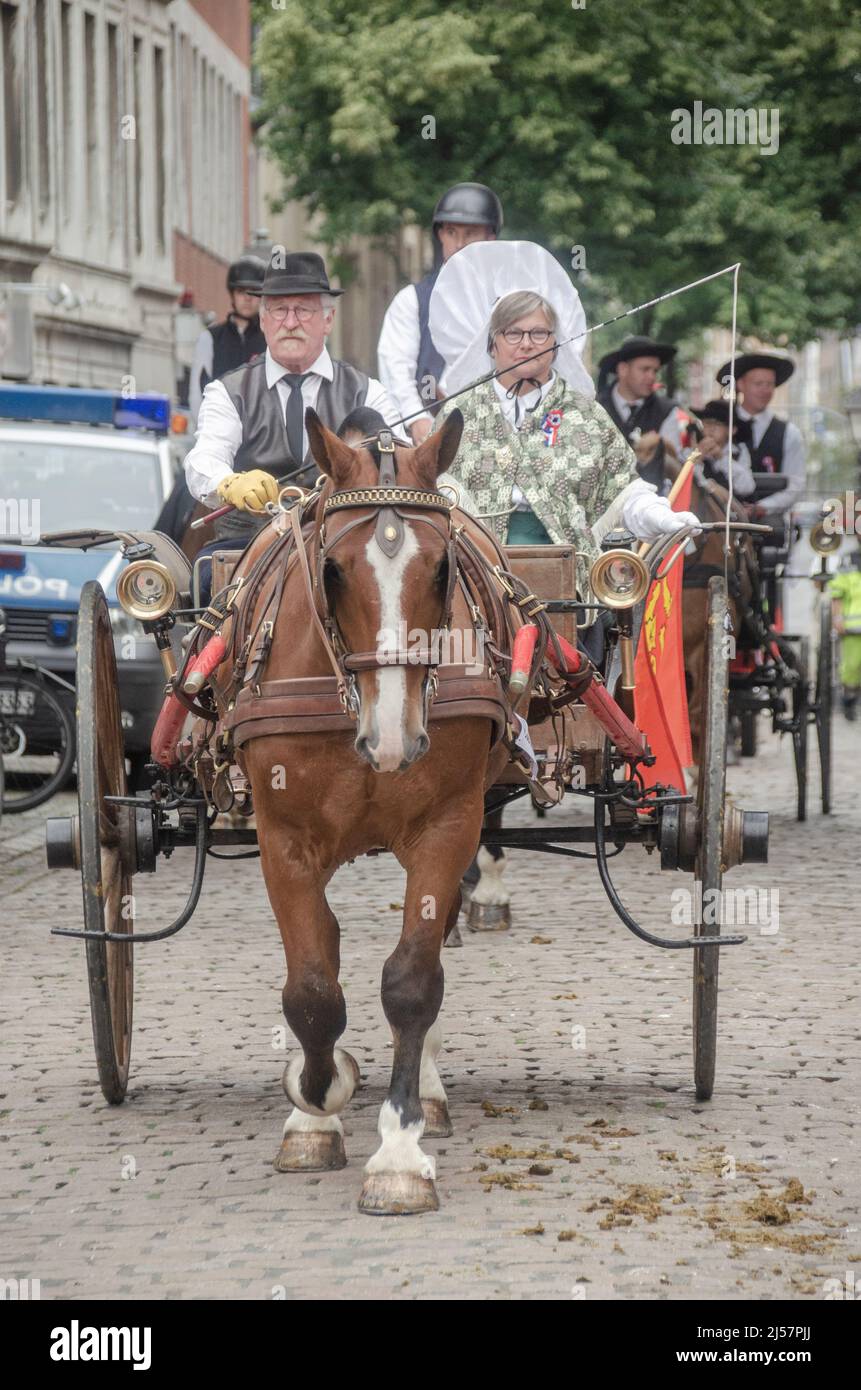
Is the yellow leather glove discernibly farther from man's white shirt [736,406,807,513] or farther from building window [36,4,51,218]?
building window [36,4,51,218]

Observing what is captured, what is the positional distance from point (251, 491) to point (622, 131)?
20638 millimetres

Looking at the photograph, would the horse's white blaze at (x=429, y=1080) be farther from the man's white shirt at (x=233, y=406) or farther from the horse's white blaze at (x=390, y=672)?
the man's white shirt at (x=233, y=406)

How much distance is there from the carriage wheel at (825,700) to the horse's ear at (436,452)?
8424mm

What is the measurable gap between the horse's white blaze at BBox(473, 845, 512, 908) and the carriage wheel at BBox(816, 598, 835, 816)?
389cm

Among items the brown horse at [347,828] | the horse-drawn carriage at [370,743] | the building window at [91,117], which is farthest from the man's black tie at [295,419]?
the building window at [91,117]

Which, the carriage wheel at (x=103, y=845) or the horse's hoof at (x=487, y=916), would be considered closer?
the carriage wheel at (x=103, y=845)

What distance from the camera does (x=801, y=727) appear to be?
44.8ft

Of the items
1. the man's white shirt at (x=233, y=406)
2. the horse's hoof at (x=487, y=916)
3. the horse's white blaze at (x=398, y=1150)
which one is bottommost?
the horse's hoof at (x=487, y=916)

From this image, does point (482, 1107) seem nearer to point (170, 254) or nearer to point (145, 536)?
point (145, 536)

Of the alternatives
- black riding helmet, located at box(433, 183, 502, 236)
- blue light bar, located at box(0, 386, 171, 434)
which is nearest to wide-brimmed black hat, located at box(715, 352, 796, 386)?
blue light bar, located at box(0, 386, 171, 434)

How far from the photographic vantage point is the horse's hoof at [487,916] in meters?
10.3

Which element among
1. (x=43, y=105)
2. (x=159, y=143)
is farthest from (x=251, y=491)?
(x=159, y=143)

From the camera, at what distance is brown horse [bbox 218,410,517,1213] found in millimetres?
5656
